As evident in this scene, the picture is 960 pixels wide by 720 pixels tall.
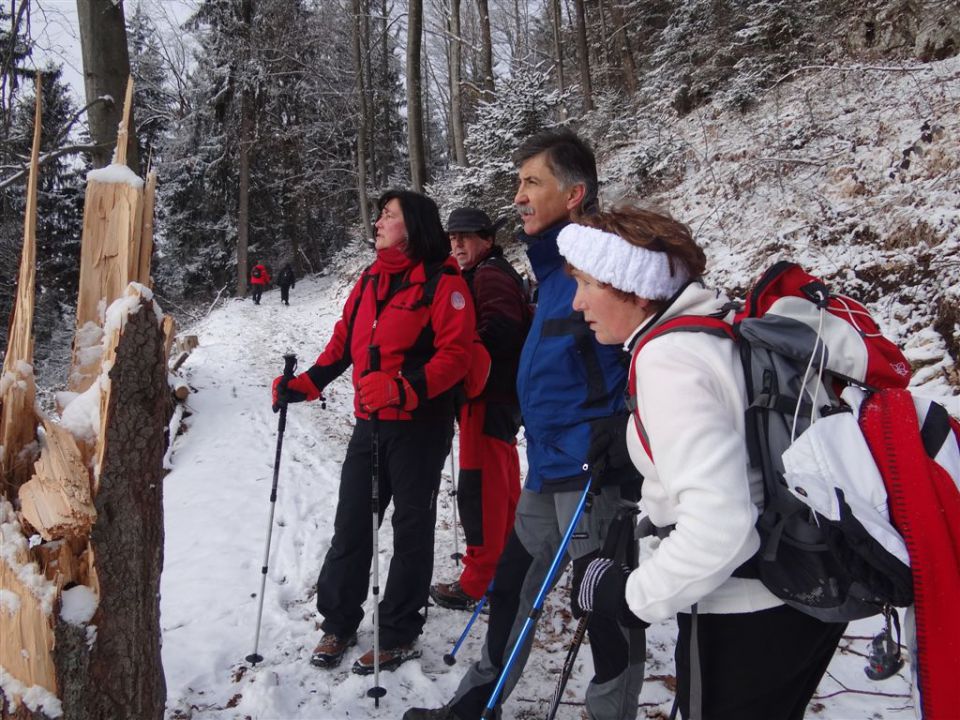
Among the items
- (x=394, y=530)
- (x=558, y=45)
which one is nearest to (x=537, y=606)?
(x=394, y=530)

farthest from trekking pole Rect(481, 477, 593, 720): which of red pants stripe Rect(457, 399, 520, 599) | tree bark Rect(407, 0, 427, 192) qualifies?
tree bark Rect(407, 0, 427, 192)

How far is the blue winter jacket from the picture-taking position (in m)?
2.44

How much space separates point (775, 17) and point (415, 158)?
751cm

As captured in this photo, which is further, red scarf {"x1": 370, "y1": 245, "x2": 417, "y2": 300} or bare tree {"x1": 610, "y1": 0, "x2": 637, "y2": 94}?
bare tree {"x1": 610, "y1": 0, "x2": 637, "y2": 94}

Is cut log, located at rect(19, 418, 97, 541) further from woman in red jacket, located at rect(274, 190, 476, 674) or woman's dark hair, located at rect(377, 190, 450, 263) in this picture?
woman's dark hair, located at rect(377, 190, 450, 263)

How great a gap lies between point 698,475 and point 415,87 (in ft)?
37.0

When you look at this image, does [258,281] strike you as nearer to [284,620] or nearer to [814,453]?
[284,620]

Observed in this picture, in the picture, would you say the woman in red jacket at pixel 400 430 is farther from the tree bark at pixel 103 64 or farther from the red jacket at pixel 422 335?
the tree bark at pixel 103 64

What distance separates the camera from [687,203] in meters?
11.0

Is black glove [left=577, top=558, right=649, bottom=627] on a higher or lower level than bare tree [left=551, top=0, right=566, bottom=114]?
lower

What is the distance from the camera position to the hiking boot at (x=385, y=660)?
10.6 ft

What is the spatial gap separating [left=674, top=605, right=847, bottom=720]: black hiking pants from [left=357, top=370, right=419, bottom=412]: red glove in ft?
5.70

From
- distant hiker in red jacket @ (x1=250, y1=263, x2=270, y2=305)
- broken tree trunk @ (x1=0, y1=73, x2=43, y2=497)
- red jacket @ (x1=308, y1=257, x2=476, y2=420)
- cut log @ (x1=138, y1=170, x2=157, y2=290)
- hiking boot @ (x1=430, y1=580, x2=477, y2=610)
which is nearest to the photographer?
broken tree trunk @ (x1=0, y1=73, x2=43, y2=497)

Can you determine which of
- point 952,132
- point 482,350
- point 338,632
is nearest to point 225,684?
point 338,632
